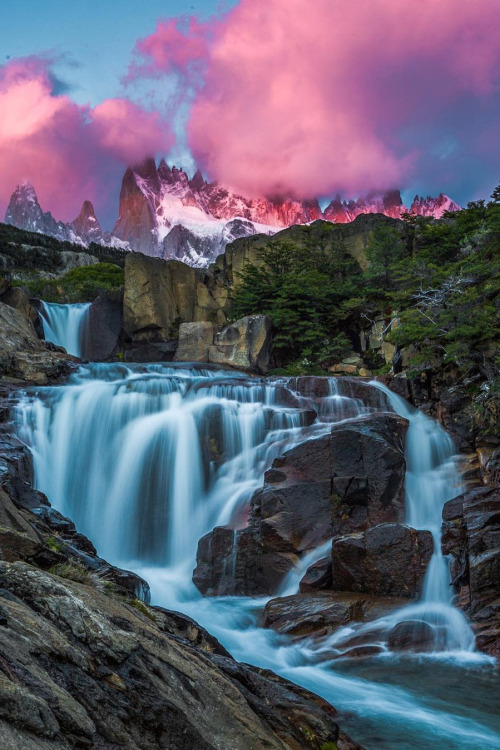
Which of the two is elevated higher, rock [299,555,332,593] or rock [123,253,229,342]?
rock [123,253,229,342]

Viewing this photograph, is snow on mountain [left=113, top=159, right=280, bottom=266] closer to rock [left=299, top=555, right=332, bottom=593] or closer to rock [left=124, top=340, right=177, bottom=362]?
rock [left=124, top=340, right=177, bottom=362]

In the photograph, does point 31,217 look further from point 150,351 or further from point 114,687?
point 114,687

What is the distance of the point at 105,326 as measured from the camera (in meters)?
34.5

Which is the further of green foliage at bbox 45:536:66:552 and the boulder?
the boulder

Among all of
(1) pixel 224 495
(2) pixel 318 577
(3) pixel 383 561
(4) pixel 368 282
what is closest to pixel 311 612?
(2) pixel 318 577

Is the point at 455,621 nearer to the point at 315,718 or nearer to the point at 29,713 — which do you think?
the point at 315,718

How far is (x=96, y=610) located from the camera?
4.21 m

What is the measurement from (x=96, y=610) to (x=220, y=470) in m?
13.2

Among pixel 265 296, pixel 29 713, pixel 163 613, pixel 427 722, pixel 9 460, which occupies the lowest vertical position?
pixel 427 722

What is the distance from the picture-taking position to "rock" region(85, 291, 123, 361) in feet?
110

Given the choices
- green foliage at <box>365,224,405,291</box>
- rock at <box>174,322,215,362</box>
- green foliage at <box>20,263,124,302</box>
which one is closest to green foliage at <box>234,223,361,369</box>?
green foliage at <box>365,224,405,291</box>

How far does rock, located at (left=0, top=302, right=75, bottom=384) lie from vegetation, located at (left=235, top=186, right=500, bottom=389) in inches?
492

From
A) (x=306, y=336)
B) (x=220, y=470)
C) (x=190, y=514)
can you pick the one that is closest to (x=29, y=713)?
(x=190, y=514)

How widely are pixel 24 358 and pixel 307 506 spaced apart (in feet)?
47.7
